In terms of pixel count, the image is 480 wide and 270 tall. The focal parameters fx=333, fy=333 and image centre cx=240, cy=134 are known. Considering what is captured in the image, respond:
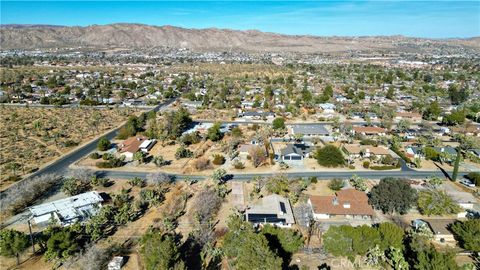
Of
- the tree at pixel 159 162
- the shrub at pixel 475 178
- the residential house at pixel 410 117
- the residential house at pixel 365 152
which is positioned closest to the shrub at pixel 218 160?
the tree at pixel 159 162

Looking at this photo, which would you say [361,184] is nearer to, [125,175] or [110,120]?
[125,175]

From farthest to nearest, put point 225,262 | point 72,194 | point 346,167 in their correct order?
1. point 346,167
2. point 72,194
3. point 225,262

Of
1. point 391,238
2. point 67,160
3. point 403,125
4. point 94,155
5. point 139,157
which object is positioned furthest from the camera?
point 403,125

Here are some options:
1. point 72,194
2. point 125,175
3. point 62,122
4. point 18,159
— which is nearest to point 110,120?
point 62,122

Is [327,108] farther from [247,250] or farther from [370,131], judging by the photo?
[247,250]

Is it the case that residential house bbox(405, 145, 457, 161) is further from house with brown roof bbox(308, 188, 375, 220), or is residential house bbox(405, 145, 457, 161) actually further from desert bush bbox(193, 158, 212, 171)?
desert bush bbox(193, 158, 212, 171)

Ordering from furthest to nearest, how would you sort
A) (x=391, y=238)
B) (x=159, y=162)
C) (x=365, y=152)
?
(x=365, y=152) < (x=159, y=162) < (x=391, y=238)

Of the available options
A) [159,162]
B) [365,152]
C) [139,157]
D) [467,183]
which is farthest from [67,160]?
[467,183]
